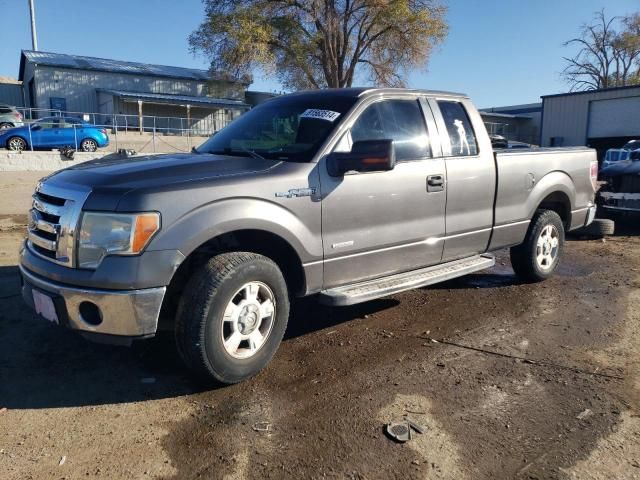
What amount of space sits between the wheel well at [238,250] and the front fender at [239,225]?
8 cm

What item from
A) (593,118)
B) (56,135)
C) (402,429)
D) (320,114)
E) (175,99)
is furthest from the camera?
(175,99)

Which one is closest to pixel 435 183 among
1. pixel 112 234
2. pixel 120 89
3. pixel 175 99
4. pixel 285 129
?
pixel 285 129

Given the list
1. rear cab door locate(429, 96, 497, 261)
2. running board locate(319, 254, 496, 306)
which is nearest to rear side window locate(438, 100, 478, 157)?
rear cab door locate(429, 96, 497, 261)

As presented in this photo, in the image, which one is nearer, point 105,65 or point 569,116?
point 569,116

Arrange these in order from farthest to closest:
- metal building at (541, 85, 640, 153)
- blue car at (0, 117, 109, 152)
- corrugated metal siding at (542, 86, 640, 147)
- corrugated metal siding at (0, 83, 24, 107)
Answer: corrugated metal siding at (0, 83, 24, 107) < corrugated metal siding at (542, 86, 640, 147) < metal building at (541, 85, 640, 153) < blue car at (0, 117, 109, 152)

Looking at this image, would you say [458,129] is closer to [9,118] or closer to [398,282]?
[398,282]

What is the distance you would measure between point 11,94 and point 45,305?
45.5 m

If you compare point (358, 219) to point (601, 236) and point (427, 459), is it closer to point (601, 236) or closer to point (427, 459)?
point (427, 459)

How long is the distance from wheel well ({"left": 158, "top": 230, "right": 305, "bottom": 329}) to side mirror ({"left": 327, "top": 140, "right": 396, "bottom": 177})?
69 centimetres

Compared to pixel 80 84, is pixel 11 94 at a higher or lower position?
lower

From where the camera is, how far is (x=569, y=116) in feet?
109

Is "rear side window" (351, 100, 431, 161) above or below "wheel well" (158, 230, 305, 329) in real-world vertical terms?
above

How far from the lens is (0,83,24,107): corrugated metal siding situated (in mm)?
40969

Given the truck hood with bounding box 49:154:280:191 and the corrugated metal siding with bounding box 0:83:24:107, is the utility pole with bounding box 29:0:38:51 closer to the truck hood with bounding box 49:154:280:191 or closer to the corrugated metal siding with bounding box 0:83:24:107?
the corrugated metal siding with bounding box 0:83:24:107
